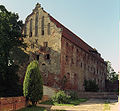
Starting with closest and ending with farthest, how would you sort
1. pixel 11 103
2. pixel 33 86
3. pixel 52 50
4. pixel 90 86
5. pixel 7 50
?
pixel 11 103 < pixel 33 86 < pixel 7 50 < pixel 52 50 < pixel 90 86

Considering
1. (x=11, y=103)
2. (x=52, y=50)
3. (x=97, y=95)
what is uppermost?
(x=52, y=50)

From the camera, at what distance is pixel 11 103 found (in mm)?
12898

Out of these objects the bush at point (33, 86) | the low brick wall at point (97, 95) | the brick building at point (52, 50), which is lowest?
the low brick wall at point (97, 95)

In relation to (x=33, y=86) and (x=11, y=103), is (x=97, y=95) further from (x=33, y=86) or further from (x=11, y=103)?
(x=11, y=103)

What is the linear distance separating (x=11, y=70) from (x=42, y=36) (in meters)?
8.70

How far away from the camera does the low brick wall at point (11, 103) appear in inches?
471

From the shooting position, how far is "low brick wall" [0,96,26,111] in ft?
39.2

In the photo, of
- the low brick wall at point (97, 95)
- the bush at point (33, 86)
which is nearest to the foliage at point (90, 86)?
the low brick wall at point (97, 95)

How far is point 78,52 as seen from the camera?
112 ft

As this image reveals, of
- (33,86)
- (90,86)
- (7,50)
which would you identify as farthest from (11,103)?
(90,86)

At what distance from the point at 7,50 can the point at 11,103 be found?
11414 millimetres

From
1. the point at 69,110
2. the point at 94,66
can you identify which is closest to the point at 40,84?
the point at 69,110

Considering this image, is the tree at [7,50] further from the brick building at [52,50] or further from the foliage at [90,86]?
the foliage at [90,86]

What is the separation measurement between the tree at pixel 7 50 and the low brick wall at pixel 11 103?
286 inches
